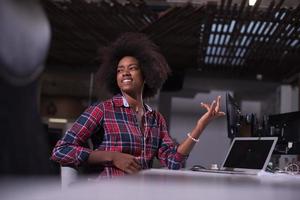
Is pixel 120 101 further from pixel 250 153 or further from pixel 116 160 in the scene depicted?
pixel 250 153

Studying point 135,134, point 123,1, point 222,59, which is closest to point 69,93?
point 222,59

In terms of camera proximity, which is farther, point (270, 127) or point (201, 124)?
point (270, 127)

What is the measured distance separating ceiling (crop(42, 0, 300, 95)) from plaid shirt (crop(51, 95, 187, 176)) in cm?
163

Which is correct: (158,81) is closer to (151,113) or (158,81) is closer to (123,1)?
(151,113)

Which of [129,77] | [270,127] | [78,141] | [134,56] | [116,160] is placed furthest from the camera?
[270,127]

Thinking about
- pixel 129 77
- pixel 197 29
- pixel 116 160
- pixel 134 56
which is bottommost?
pixel 116 160

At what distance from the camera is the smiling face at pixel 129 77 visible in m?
2.37

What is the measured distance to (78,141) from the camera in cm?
210

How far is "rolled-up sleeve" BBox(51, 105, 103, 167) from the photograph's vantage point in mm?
2016

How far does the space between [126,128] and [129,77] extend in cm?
33

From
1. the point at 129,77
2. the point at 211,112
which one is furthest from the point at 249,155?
the point at 129,77

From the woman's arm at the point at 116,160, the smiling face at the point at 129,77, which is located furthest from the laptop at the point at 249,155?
the smiling face at the point at 129,77

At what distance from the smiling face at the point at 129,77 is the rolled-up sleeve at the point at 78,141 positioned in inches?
9.6

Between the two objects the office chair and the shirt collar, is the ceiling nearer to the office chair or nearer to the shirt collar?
the shirt collar
